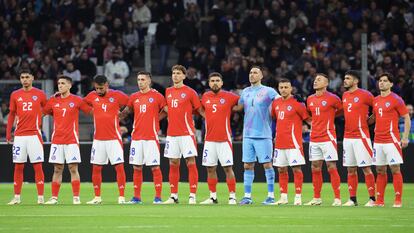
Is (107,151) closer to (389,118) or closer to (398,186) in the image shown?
(389,118)

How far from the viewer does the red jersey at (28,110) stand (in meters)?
21.9

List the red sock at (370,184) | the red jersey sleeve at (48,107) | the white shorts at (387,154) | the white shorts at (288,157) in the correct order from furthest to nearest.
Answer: the red jersey sleeve at (48,107)
the white shorts at (288,157)
the red sock at (370,184)
the white shorts at (387,154)

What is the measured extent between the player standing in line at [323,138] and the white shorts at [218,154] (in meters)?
1.52

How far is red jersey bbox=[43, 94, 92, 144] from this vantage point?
71.1 feet

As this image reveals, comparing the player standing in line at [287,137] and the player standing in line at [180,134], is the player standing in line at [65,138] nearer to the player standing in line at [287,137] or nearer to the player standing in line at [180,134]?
the player standing in line at [180,134]

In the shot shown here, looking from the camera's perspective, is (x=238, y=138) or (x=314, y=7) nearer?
(x=238, y=138)

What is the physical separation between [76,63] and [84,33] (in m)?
2.41

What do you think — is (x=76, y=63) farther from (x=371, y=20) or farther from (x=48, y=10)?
(x=371, y=20)

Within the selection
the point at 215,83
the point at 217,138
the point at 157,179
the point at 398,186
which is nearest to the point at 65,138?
the point at 157,179

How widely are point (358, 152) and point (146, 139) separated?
12.9 ft

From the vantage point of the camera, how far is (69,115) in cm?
2178

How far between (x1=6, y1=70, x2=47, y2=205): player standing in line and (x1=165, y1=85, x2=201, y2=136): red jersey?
8.13 ft

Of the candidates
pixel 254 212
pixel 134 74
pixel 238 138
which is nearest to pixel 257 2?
pixel 134 74

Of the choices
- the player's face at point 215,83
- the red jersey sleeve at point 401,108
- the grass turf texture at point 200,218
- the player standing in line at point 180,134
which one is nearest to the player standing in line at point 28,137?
the grass turf texture at point 200,218
